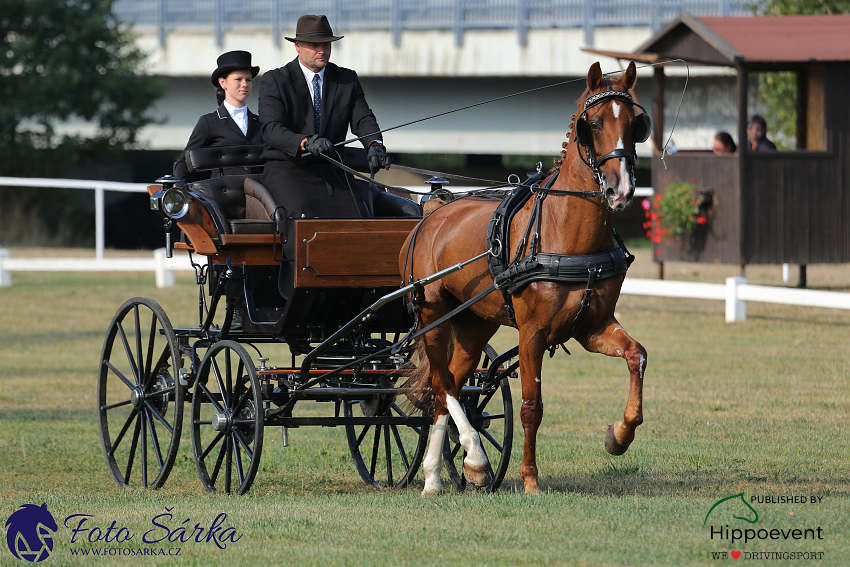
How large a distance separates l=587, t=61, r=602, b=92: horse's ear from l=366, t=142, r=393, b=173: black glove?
5.22 feet

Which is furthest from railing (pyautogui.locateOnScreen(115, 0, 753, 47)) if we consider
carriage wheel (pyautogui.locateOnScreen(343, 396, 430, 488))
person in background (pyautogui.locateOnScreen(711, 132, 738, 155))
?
carriage wheel (pyautogui.locateOnScreen(343, 396, 430, 488))

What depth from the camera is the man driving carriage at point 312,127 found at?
7.54 meters

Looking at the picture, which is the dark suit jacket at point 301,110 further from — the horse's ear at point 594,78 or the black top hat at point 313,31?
the horse's ear at point 594,78

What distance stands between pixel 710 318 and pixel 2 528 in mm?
12066

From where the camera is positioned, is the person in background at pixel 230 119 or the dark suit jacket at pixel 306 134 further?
Answer: the person in background at pixel 230 119

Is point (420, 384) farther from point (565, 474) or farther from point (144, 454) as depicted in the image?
point (144, 454)

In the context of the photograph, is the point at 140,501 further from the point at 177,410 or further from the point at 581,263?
the point at 581,263

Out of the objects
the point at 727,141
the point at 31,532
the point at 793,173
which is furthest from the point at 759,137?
the point at 31,532

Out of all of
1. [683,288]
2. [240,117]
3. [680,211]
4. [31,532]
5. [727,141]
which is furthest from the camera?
[680,211]

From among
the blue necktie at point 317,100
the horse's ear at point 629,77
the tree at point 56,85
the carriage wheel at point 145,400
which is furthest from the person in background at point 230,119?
the tree at point 56,85

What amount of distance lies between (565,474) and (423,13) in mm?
20528

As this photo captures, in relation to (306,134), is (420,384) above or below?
below

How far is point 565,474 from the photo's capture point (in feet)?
25.9

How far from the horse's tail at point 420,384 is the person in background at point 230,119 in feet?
6.90
